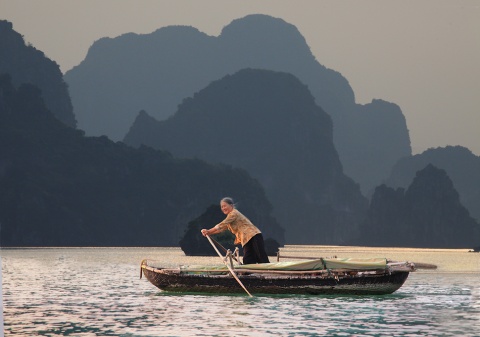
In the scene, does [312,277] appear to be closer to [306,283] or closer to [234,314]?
[306,283]

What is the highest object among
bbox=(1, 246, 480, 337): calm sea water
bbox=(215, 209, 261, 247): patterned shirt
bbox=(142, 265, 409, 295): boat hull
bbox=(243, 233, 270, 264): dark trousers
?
bbox=(215, 209, 261, 247): patterned shirt

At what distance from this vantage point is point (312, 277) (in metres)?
26.5

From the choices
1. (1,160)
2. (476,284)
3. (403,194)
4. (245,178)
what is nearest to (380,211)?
(403,194)

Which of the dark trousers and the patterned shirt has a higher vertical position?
the patterned shirt

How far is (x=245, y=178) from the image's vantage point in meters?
168

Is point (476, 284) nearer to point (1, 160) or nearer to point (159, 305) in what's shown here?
point (159, 305)

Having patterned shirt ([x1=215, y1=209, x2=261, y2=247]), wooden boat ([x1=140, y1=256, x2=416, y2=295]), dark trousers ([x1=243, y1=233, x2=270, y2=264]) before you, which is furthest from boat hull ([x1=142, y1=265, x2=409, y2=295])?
patterned shirt ([x1=215, y1=209, x2=261, y2=247])

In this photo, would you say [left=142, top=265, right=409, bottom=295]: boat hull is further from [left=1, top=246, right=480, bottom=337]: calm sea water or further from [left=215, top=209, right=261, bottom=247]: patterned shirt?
[left=215, top=209, right=261, bottom=247]: patterned shirt

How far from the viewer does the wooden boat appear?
26.6 meters

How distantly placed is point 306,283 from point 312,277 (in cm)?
25

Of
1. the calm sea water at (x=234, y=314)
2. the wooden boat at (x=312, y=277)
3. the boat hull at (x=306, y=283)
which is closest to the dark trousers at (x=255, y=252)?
the wooden boat at (x=312, y=277)

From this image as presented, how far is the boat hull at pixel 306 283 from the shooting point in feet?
87.3

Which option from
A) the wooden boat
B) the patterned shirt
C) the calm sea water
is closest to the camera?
the calm sea water

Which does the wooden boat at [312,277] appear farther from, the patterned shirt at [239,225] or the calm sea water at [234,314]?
the patterned shirt at [239,225]
